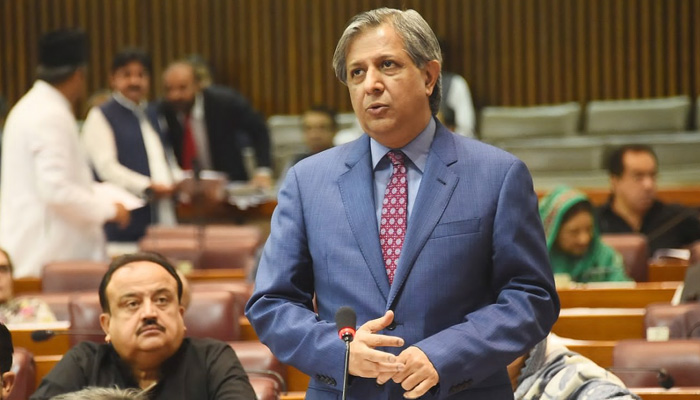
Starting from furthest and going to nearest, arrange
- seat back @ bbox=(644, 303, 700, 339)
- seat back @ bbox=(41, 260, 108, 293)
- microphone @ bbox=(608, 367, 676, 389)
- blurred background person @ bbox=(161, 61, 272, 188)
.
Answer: blurred background person @ bbox=(161, 61, 272, 188), seat back @ bbox=(41, 260, 108, 293), seat back @ bbox=(644, 303, 700, 339), microphone @ bbox=(608, 367, 676, 389)

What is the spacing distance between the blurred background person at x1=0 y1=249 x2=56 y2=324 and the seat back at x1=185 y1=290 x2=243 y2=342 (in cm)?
70

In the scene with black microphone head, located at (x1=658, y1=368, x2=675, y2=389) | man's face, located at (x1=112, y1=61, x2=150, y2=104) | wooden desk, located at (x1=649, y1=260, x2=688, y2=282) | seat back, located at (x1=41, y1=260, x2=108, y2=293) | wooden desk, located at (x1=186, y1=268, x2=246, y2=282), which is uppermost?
man's face, located at (x1=112, y1=61, x2=150, y2=104)

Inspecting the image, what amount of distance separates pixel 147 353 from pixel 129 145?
3332 millimetres

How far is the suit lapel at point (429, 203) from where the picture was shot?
89.0 inches

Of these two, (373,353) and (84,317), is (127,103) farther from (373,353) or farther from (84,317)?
(373,353)

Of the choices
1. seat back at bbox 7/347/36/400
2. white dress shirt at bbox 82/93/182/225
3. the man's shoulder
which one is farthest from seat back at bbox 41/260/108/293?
the man's shoulder

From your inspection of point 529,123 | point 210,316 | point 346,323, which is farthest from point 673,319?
point 529,123

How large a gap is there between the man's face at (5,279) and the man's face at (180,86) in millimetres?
3433

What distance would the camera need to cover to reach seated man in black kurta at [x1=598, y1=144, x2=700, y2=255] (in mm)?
6344

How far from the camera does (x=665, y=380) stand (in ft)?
11.4

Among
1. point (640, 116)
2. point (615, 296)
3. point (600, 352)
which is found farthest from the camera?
point (640, 116)

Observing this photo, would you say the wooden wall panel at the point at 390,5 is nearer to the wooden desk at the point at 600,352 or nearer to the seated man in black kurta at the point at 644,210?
the seated man in black kurta at the point at 644,210

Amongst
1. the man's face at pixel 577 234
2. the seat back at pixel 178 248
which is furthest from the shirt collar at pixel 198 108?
the man's face at pixel 577 234

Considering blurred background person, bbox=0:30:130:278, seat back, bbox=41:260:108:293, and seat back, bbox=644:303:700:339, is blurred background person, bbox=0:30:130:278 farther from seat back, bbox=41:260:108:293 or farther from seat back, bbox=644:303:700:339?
seat back, bbox=644:303:700:339
